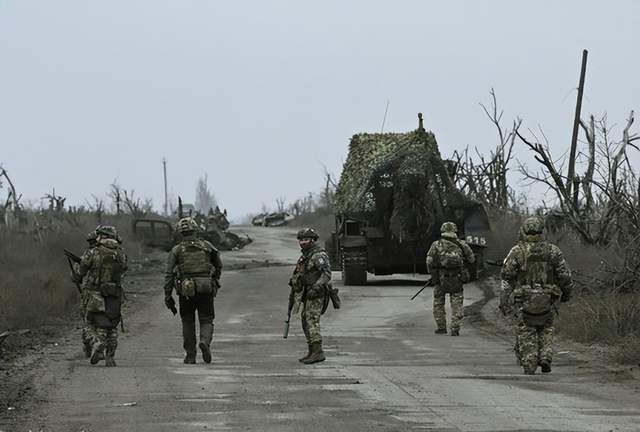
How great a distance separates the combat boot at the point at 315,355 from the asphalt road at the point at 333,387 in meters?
0.14

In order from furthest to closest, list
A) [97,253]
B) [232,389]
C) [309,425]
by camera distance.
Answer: [97,253], [232,389], [309,425]

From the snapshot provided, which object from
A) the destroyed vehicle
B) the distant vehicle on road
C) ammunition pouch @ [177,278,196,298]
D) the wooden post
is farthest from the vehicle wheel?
the distant vehicle on road

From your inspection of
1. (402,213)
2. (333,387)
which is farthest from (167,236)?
(333,387)

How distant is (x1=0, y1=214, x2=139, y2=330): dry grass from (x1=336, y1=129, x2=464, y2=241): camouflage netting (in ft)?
23.7

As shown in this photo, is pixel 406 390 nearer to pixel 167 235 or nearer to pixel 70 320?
pixel 70 320

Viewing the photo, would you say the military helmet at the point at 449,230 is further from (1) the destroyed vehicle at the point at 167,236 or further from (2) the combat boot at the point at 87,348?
(1) the destroyed vehicle at the point at 167,236

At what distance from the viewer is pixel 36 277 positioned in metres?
27.0

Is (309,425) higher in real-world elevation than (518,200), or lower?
lower

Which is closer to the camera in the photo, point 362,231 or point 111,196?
point 362,231

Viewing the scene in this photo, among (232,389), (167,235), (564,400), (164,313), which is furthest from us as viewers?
(167,235)

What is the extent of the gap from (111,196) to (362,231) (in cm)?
4507

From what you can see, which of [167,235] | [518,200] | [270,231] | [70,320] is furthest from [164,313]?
[270,231]

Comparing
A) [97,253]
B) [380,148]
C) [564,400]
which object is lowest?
[564,400]

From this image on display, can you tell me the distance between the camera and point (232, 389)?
497 inches
